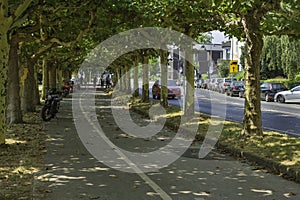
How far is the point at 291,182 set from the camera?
26.0 feet

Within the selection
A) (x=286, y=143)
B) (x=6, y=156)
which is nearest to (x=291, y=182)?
(x=286, y=143)

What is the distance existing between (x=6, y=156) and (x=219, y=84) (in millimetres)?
45166

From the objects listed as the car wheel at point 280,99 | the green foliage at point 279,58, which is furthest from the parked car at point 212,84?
the car wheel at point 280,99

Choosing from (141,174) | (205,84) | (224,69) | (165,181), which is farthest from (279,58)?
(165,181)

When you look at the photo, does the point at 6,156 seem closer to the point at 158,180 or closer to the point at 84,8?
the point at 158,180

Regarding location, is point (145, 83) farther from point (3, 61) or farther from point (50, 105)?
point (3, 61)

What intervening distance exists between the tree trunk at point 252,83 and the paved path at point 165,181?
5.32 ft

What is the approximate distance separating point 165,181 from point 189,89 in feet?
32.2

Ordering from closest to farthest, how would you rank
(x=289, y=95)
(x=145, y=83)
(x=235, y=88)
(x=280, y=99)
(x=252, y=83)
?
(x=252, y=83) → (x=145, y=83) → (x=289, y=95) → (x=280, y=99) → (x=235, y=88)

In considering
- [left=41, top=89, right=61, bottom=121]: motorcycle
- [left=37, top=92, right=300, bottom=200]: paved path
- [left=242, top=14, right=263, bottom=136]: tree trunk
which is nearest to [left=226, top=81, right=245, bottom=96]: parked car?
[left=41, top=89, right=61, bottom=121]: motorcycle

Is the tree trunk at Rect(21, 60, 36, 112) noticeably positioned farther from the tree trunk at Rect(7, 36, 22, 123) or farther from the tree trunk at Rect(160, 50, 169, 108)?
the tree trunk at Rect(160, 50, 169, 108)

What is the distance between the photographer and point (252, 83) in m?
12.0

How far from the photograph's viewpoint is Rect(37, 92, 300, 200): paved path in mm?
6969

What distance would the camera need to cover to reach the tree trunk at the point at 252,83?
1184 cm
